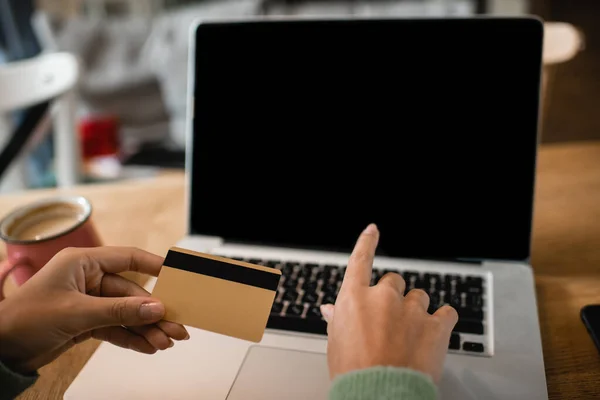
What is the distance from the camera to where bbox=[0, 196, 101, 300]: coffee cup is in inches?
23.1

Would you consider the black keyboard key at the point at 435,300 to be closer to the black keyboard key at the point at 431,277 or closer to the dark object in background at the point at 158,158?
the black keyboard key at the point at 431,277

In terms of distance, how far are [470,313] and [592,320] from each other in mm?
147

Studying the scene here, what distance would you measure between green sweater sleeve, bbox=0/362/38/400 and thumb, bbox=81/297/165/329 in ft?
0.23

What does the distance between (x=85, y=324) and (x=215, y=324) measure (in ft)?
0.38

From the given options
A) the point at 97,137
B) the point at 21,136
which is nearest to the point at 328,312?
the point at 21,136

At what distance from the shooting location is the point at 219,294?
0.47m

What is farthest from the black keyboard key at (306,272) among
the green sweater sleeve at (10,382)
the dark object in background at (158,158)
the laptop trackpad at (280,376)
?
the dark object in background at (158,158)

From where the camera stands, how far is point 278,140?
71 centimetres

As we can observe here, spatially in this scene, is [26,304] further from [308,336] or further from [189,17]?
[189,17]

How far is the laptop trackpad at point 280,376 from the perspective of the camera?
50cm

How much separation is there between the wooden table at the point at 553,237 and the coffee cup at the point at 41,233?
4.7 inches

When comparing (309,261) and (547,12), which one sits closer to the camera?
(309,261)

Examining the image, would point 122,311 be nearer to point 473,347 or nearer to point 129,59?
point 473,347

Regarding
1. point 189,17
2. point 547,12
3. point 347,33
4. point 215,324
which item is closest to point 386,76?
point 347,33
